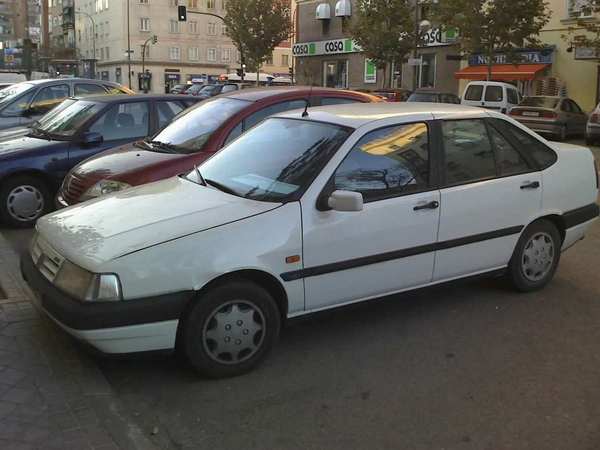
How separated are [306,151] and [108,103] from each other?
453 cm

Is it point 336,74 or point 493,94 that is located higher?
point 336,74

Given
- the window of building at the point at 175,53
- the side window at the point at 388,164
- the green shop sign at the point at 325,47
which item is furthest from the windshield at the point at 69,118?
the window of building at the point at 175,53

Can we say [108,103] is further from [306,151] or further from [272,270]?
[272,270]

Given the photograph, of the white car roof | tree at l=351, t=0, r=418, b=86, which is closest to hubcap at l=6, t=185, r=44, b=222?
the white car roof

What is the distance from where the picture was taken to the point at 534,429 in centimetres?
334

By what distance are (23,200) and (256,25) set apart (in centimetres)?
4632

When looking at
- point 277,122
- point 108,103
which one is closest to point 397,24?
point 108,103

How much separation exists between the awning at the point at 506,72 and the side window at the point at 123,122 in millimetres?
25531

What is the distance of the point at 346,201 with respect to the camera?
3852 millimetres

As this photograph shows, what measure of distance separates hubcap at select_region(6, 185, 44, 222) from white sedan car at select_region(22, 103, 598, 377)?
345 centimetres

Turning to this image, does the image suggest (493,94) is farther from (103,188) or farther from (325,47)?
(325,47)

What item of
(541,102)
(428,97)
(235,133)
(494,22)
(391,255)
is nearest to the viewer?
(391,255)

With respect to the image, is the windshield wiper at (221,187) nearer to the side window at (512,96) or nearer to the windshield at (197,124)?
the windshield at (197,124)

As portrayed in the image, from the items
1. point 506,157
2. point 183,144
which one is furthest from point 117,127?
point 506,157
